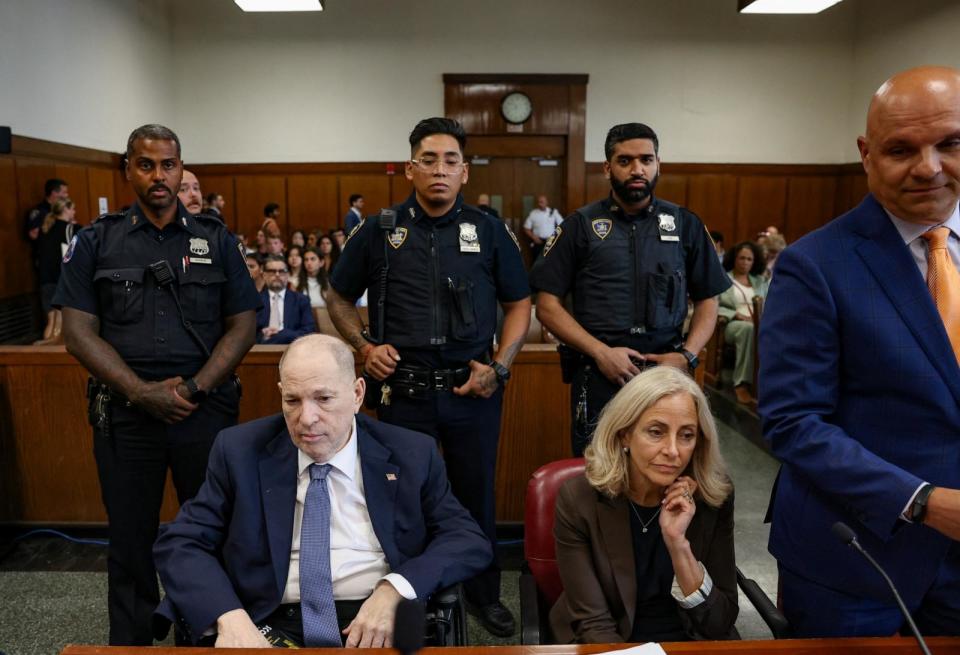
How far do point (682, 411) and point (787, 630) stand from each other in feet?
1.67

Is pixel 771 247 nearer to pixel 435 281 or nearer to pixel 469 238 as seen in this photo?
pixel 469 238

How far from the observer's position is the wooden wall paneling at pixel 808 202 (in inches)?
450

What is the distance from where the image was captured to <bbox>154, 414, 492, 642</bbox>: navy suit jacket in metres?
1.58

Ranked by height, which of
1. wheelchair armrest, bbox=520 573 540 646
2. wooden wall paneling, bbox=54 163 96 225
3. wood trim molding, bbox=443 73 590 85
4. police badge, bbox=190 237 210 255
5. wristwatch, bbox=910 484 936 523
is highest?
wood trim molding, bbox=443 73 590 85

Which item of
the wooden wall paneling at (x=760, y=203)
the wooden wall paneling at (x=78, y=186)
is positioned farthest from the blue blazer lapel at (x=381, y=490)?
the wooden wall paneling at (x=760, y=203)

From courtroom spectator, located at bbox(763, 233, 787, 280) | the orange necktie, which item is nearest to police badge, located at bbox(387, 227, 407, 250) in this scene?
the orange necktie

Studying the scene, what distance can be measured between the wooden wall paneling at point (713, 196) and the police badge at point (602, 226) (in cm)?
904

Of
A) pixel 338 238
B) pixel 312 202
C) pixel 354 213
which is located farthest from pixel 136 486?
pixel 312 202

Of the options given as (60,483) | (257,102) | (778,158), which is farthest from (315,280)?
(778,158)

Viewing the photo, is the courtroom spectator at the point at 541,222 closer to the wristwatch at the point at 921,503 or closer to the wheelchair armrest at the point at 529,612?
the wheelchair armrest at the point at 529,612

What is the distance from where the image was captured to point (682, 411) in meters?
1.73

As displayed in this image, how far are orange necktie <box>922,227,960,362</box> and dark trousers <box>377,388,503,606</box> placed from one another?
155 cm

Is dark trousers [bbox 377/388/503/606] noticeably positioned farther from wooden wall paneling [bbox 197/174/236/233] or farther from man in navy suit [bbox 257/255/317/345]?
wooden wall paneling [bbox 197/174/236/233]

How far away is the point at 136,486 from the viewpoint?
236cm
